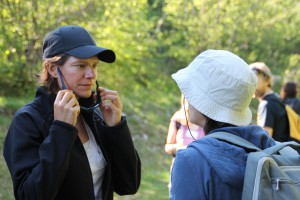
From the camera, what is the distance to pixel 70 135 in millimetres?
2250

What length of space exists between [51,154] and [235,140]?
894mm

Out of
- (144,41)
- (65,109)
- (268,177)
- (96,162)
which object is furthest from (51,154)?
(144,41)

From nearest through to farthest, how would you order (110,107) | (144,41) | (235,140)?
(235,140)
(110,107)
(144,41)

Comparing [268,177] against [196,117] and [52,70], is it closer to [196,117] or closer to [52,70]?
[196,117]

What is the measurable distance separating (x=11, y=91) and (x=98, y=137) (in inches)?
264

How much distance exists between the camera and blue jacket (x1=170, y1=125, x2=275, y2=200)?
172cm

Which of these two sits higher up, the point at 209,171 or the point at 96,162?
the point at 209,171

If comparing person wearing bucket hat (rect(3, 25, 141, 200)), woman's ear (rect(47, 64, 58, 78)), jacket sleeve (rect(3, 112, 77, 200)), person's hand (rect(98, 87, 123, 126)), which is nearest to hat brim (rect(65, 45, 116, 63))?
person wearing bucket hat (rect(3, 25, 141, 200))

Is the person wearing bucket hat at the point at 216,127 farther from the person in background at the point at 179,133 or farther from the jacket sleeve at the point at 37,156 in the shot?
the person in background at the point at 179,133

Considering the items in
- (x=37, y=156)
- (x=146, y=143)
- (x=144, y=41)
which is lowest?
(x=146, y=143)

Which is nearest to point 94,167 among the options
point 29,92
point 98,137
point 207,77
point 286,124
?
point 98,137

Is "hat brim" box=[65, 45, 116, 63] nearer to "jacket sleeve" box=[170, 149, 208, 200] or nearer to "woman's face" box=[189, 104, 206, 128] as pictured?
"woman's face" box=[189, 104, 206, 128]

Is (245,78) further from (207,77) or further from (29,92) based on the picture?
(29,92)

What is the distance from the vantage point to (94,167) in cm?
252
